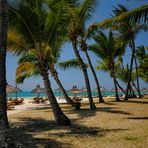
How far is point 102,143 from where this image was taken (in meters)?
8.77

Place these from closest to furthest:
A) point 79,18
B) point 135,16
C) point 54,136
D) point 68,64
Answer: point 54,136 → point 135,16 → point 79,18 → point 68,64

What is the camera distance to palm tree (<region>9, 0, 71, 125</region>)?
41.8 ft

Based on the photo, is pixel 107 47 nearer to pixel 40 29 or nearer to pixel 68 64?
pixel 68 64

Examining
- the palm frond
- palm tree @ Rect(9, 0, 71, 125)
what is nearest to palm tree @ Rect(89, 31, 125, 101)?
the palm frond

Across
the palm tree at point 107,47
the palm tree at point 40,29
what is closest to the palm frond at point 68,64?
the palm tree at point 107,47

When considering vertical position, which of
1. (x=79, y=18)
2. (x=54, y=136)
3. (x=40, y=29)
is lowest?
(x=54, y=136)

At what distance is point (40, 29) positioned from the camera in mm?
13367

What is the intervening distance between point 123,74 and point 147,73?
12.6ft

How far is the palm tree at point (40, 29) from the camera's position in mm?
12727

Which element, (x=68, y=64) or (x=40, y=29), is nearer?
(x=40, y=29)

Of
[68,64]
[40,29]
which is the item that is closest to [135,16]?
[40,29]

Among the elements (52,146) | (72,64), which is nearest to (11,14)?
(52,146)

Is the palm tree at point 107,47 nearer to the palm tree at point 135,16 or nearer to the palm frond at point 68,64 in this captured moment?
the palm frond at point 68,64

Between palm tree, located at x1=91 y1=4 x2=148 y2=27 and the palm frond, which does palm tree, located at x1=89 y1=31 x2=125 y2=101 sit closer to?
the palm frond
